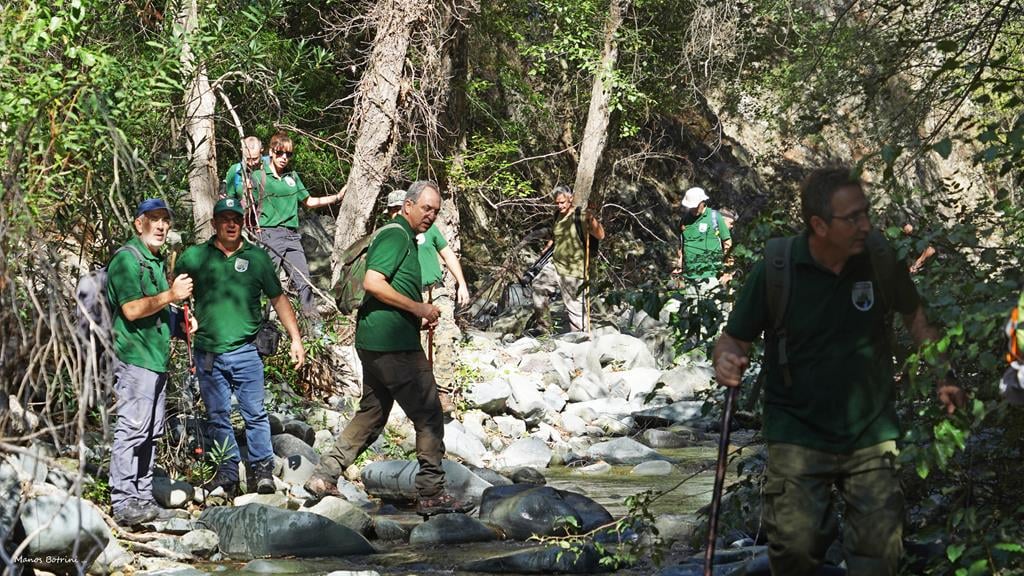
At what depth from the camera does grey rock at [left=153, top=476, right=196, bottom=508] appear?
798cm

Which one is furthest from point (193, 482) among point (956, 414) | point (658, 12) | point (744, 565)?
point (658, 12)

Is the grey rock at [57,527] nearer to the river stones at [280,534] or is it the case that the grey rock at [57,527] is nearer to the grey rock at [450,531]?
the river stones at [280,534]

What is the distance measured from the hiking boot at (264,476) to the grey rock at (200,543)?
3.92ft

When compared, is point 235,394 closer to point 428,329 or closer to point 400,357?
point 400,357

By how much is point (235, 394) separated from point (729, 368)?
15.3ft

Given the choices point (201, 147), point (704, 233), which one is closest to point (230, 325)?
point (201, 147)

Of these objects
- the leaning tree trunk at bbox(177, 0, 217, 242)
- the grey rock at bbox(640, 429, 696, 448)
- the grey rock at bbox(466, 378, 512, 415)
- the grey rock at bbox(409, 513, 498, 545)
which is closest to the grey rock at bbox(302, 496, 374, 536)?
the grey rock at bbox(409, 513, 498, 545)

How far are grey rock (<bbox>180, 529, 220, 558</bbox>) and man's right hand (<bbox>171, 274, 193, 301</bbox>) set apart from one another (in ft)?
4.52

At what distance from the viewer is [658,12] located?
1978cm

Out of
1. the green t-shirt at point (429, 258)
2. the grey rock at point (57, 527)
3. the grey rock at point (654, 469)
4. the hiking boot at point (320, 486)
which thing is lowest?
the grey rock at point (654, 469)

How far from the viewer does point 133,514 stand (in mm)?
7305

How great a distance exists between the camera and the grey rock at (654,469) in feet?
34.8

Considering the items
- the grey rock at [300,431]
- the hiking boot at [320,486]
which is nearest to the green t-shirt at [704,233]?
the grey rock at [300,431]

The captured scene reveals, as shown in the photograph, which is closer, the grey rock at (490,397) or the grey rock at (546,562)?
the grey rock at (546,562)
